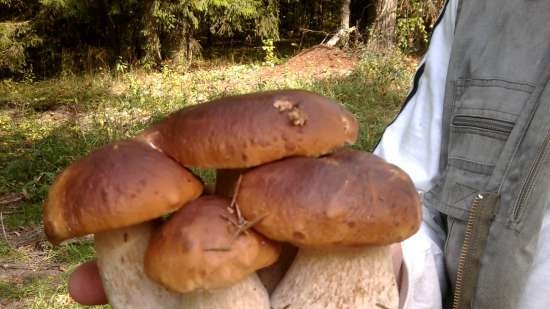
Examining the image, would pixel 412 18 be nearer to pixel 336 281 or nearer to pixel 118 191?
pixel 336 281

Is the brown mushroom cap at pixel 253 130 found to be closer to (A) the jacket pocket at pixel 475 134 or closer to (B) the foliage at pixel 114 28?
(A) the jacket pocket at pixel 475 134

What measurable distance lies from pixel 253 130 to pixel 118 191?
25 centimetres

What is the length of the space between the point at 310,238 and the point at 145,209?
0.94 feet

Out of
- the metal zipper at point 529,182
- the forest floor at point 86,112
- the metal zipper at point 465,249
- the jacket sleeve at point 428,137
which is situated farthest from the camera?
the forest floor at point 86,112

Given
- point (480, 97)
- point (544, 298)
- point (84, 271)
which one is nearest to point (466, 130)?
point (480, 97)

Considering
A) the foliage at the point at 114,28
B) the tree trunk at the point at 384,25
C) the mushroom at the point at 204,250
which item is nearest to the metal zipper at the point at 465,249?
the mushroom at the point at 204,250

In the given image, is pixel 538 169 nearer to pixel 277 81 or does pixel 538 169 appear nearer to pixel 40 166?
pixel 40 166

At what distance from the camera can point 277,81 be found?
21.4 ft

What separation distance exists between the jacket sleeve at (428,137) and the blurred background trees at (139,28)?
6.15m

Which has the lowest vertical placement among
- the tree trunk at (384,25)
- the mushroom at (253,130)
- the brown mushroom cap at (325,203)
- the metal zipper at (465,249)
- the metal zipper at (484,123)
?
the tree trunk at (384,25)

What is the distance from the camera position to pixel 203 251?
2.82ft

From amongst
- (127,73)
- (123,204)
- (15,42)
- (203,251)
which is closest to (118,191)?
(123,204)

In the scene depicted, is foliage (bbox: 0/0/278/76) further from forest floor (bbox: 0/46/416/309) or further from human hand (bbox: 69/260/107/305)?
human hand (bbox: 69/260/107/305)

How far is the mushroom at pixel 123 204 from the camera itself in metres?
0.88
